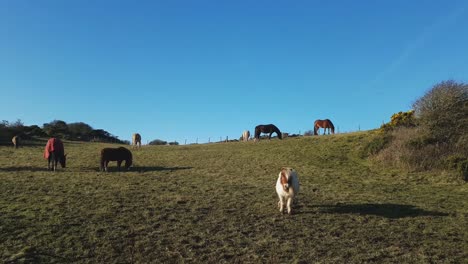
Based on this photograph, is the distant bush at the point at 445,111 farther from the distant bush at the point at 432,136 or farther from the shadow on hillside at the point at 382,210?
the shadow on hillside at the point at 382,210

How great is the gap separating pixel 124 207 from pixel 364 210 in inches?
321

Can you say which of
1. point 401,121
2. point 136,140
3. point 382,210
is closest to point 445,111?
point 401,121

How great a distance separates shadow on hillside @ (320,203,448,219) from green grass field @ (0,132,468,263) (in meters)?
0.04

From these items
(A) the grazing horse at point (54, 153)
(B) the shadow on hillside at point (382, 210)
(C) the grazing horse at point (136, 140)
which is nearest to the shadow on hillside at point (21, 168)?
(A) the grazing horse at point (54, 153)

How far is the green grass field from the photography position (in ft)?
33.9

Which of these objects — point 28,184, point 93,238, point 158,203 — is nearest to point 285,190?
point 158,203

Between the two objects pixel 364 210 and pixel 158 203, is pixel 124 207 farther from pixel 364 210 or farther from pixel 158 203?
pixel 364 210

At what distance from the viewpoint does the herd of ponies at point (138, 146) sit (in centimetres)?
1416

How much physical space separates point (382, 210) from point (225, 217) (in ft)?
18.3

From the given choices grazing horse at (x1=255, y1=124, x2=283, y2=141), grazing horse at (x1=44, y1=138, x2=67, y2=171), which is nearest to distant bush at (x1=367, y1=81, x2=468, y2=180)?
grazing horse at (x1=255, y1=124, x2=283, y2=141)

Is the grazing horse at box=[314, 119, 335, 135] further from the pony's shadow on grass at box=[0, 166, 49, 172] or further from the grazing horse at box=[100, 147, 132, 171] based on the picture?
the pony's shadow on grass at box=[0, 166, 49, 172]

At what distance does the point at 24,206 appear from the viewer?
48.0 ft

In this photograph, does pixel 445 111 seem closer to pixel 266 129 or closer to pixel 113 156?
pixel 266 129

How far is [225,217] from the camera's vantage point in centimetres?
1363
